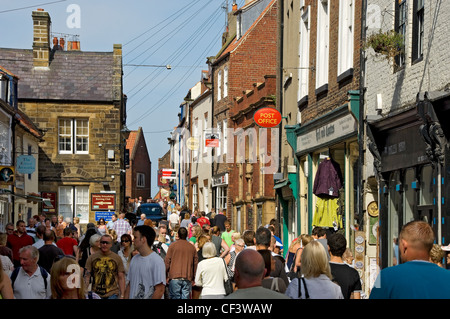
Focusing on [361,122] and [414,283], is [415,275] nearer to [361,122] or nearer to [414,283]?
[414,283]

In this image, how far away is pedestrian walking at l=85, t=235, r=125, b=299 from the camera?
442 inches

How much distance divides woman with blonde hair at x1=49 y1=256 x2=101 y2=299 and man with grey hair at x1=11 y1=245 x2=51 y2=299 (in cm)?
115

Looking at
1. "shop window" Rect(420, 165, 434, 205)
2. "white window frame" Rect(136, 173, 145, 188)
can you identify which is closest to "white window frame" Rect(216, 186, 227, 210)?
"shop window" Rect(420, 165, 434, 205)

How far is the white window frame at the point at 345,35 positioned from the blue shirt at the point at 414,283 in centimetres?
1487

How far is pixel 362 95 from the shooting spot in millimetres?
18922

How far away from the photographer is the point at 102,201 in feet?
136

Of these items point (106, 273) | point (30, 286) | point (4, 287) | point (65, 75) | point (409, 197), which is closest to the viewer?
point (4, 287)

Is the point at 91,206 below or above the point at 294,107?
below

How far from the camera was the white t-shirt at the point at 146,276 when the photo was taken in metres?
10.3

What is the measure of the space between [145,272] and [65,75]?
3420cm

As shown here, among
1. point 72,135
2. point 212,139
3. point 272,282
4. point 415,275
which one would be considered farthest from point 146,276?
point 212,139
